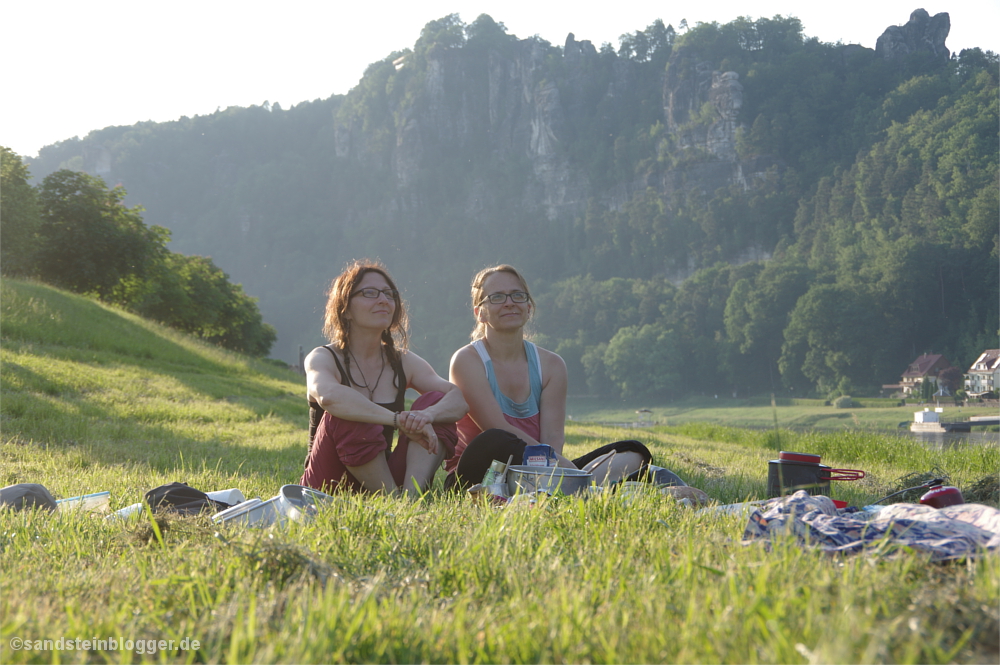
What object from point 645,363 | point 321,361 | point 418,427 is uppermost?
point 321,361

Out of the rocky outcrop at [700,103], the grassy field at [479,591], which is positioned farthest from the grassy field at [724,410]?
the rocky outcrop at [700,103]

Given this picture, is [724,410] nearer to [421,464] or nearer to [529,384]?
[529,384]

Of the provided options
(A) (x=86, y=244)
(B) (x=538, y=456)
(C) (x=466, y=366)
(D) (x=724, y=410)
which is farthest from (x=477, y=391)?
(D) (x=724, y=410)

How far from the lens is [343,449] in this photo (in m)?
3.81

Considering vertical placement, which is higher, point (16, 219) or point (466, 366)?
point (16, 219)

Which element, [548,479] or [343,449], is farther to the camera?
[343,449]

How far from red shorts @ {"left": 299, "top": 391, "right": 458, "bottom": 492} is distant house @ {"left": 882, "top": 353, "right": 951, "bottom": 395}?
81.7m

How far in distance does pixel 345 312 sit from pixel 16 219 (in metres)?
31.0

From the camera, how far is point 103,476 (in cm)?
505

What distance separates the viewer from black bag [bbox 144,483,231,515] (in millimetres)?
3262

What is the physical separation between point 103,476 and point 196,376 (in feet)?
40.1

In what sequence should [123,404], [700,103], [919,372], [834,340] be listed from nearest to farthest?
[123,404], [919,372], [834,340], [700,103]

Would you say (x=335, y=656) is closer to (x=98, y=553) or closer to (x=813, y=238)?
(x=98, y=553)

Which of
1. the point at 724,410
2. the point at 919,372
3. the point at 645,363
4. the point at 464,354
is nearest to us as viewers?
the point at 464,354
